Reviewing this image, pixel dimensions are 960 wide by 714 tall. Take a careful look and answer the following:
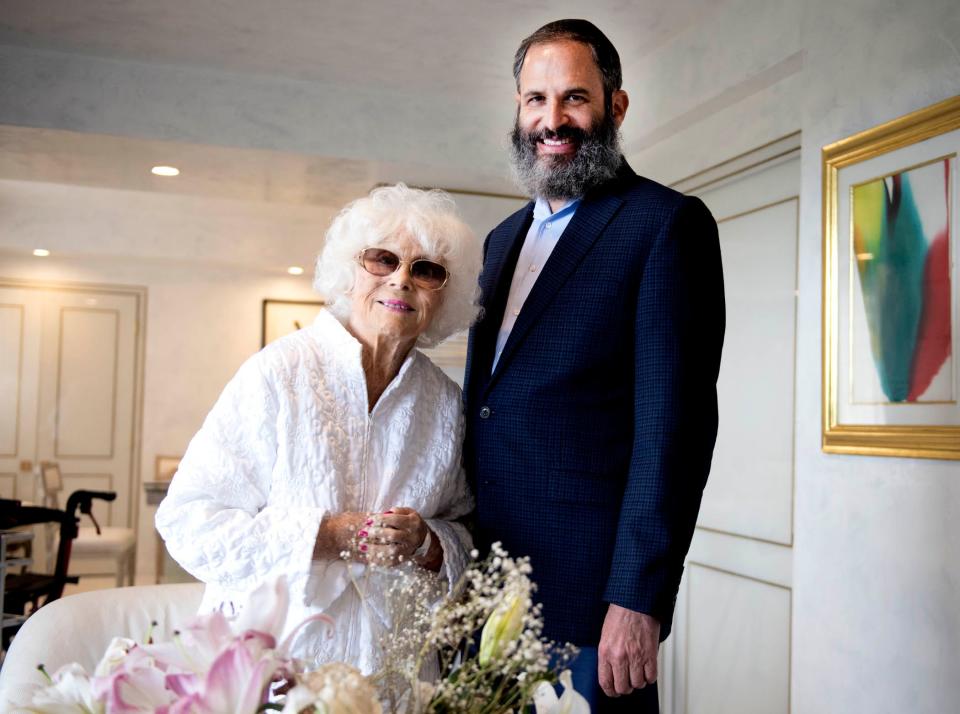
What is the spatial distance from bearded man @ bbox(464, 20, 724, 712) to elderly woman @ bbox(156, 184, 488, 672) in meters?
0.12

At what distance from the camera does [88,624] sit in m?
1.83

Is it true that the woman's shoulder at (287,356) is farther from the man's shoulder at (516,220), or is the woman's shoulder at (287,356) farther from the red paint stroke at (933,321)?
the red paint stroke at (933,321)

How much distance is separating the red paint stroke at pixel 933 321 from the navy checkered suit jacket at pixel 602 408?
3.18 ft

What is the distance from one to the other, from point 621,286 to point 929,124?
1279mm

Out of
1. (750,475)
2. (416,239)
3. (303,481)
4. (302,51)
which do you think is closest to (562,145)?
(416,239)

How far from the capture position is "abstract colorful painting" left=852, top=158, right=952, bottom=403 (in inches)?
95.0

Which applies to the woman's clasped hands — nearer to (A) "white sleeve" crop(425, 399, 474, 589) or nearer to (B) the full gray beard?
(A) "white sleeve" crop(425, 399, 474, 589)

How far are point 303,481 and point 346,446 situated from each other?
10cm

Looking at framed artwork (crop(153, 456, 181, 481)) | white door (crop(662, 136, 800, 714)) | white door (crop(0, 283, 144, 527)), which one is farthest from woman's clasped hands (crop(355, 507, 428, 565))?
white door (crop(0, 283, 144, 527))

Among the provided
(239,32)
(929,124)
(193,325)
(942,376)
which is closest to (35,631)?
(942,376)

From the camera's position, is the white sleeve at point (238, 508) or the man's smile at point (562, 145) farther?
the man's smile at point (562, 145)

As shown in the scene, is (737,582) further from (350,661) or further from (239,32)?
(239,32)

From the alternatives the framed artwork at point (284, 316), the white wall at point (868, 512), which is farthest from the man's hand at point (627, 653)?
the framed artwork at point (284, 316)

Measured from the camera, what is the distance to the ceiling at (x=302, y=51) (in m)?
3.78
